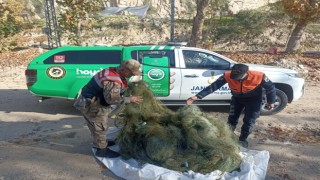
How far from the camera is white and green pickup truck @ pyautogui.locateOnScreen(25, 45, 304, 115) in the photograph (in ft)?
23.1

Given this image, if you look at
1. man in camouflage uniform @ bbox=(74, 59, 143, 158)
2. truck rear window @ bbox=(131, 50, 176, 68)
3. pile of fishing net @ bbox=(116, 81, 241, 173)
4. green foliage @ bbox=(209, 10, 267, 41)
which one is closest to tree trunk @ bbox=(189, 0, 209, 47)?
green foliage @ bbox=(209, 10, 267, 41)

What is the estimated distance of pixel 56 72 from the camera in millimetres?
7070

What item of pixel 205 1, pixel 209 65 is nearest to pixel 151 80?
pixel 209 65

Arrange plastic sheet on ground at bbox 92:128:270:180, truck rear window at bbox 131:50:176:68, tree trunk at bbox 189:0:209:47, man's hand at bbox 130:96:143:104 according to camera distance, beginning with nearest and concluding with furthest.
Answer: plastic sheet on ground at bbox 92:128:270:180 → man's hand at bbox 130:96:143:104 → truck rear window at bbox 131:50:176:68 → tree trunk at bbox 189:0:209:47

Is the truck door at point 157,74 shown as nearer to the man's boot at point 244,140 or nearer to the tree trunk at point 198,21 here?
the man's boot at point 244,140

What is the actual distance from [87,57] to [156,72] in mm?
1585

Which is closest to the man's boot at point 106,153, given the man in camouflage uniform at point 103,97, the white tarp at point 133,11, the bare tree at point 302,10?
the man in camouflage uniform at point 103,97

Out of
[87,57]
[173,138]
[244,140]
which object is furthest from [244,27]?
[173,138]

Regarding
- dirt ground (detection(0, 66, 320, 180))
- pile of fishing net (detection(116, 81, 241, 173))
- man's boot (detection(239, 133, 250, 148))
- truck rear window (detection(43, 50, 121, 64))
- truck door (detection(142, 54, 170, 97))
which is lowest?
dirt ground (detection(0, 66, 320, 180))

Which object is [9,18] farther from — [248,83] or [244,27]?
[248,83]

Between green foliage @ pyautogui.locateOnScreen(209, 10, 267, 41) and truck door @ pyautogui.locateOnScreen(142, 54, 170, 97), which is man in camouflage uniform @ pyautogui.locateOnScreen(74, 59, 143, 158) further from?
green foliage @ pyautogui.locateOnScreen(209, 10, 267, 41)

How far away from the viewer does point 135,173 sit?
13.8 feet

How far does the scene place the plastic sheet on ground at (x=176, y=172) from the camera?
13.5 feet

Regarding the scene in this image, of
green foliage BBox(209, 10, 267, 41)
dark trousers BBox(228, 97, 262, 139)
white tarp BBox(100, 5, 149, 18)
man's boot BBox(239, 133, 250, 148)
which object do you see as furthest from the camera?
white tarp BBox(100, 5, 149, 18)
